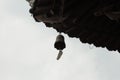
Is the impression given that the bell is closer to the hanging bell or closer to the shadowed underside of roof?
the hanging bell

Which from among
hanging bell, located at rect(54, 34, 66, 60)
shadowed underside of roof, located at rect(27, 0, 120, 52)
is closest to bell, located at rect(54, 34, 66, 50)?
hanging bell, located at rect(54, 34, 66, 60)

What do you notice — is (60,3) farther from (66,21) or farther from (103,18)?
(103,18)

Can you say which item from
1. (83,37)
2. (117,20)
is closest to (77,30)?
(83,37)

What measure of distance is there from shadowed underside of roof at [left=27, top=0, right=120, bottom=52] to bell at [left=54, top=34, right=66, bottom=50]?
0.56 m

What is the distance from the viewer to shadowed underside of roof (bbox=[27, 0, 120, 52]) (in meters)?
7.57

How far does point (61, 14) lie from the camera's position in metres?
7.62

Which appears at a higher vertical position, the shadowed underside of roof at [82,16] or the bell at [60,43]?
the shadowed underside of roof at [82,16]

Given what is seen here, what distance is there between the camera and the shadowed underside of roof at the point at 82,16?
757 centimetres

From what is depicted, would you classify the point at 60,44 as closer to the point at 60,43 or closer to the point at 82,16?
the point at 60,43

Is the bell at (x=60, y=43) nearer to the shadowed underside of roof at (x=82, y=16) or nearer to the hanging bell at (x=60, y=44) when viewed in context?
the hanging bell at (x=60, y=44)

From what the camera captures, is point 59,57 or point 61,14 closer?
point 61,14

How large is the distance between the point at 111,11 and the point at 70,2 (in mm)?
788

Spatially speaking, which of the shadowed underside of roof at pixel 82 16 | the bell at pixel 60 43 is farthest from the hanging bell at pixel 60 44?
the shadowed underside of roof at pixel 82 16

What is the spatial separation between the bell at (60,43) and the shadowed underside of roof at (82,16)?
22.0 inches
